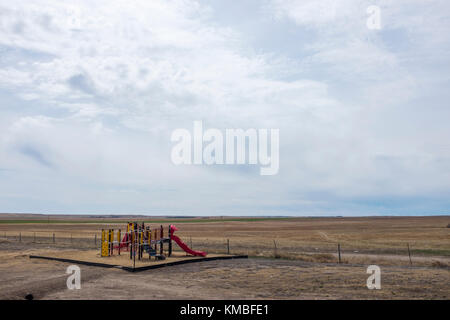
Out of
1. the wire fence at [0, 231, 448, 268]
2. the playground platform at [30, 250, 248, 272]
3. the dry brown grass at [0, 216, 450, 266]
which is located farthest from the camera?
the dry brown grass at [0, 216, 450, 266]

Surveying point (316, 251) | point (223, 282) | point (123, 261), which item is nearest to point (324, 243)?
point (316, 251)

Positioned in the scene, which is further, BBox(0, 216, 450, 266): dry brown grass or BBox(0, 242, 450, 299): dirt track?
BBox(0, 216, 450, 266): dry brown grass

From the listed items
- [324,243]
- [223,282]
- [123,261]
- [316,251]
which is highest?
[223,282]

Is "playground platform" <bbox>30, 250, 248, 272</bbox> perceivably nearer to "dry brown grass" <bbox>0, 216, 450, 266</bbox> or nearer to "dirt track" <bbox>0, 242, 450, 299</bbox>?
"dirt track" <bbox>0, 242, 450, 299</bbox>

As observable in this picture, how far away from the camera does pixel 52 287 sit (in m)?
15.3

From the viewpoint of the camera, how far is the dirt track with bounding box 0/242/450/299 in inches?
572

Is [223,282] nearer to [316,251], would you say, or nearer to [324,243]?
[316,251]

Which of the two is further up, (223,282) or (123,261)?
(223,282)

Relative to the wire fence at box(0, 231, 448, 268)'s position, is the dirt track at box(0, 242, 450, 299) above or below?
above

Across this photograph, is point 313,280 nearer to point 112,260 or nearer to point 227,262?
point 227,262

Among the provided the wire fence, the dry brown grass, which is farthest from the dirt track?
the dry brown grass

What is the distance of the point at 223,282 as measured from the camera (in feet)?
58.0

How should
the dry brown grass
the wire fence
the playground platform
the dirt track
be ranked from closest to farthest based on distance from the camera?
the dirt track, the playground platform, the wire fence, the dry brown grass
